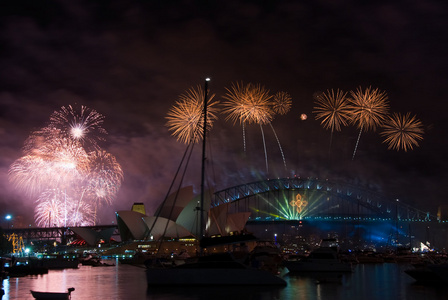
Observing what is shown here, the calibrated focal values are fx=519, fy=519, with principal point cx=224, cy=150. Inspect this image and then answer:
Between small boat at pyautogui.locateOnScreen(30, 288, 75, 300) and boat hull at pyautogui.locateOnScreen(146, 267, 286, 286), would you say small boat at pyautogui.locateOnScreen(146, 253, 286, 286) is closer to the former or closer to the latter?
boat hull at pyautogui.locateOnScreen(146, 267, 286, 286)

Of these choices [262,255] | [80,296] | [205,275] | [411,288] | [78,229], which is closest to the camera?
[80,296]

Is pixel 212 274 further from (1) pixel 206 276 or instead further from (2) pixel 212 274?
(1) pixel 206 276

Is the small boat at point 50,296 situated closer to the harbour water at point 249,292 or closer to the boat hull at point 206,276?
the harbour water at point 249,292

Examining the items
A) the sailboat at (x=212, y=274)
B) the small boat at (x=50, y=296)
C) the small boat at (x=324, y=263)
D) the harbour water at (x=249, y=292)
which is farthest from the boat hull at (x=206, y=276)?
the small boat at (x=324, y=263)

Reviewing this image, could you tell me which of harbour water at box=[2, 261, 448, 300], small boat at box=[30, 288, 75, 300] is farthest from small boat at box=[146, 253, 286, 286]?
small boat at box=[30, 288, 75, 300]

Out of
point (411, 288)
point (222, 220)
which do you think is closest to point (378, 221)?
point (222, 220)

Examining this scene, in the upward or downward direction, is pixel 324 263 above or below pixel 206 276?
below

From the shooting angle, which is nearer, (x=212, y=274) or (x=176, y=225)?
(x=212, y=274)

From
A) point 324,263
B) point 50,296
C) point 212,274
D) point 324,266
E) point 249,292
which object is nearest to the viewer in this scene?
point 50,296

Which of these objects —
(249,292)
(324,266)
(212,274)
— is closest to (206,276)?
(212,274)

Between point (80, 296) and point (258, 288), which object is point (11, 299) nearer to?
point (80, 296)

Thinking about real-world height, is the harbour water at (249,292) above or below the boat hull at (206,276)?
below
